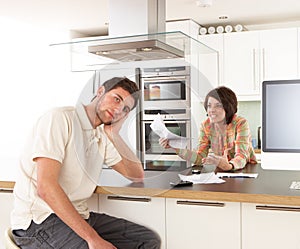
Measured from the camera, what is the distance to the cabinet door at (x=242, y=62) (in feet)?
A: 16.0

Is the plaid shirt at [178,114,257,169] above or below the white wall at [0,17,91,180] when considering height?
below

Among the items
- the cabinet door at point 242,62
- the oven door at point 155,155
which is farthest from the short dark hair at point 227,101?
the cabinet door at point 242,62

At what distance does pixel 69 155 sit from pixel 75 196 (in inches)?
8.5

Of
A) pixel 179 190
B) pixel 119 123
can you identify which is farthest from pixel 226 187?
pixel 119 123

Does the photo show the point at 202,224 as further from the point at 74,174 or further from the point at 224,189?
the point at 74,174

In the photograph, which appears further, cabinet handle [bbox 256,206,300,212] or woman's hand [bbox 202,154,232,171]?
woman's hand [bbox 202,154,232,171]

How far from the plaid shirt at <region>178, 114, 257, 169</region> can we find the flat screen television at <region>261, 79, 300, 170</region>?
1.10 feet

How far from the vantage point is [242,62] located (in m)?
4.93

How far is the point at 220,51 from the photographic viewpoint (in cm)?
501

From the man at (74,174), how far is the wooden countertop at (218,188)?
3.7 inches

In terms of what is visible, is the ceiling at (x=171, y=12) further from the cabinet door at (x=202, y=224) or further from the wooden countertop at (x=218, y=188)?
the cabinet door at (x=202, y=224)

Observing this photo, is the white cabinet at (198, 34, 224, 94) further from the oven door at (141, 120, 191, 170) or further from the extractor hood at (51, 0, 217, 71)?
the oven door at (141, 120, 191, 170)

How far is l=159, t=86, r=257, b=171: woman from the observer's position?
286cm

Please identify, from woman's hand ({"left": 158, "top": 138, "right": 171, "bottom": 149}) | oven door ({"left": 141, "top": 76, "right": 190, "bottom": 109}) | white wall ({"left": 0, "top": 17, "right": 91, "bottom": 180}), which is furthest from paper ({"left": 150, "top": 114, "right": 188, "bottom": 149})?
white wall ({"left": 0, "top": 17, "right": 91, "bottom": 180})
